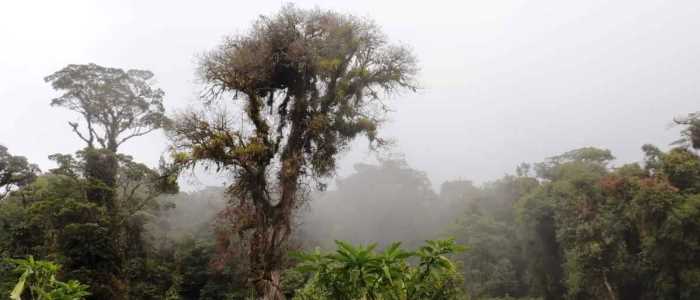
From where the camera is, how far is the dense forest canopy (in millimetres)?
5008

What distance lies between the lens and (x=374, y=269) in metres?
2.06

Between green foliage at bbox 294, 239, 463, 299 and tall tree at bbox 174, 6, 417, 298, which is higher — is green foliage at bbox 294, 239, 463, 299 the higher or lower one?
the lower one

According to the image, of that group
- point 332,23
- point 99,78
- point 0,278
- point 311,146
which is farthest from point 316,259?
point 99,78

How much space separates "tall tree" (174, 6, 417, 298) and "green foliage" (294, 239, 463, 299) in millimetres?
2997

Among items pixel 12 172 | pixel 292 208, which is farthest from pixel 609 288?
pixel 12 172

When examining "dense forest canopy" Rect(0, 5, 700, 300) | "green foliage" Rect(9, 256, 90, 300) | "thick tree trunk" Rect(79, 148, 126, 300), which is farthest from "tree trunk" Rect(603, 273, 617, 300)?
"green foliage" Rect(9, 256, 90, 300)

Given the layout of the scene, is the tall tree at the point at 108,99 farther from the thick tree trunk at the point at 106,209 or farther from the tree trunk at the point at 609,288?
the tree trunk at the point at 609,288

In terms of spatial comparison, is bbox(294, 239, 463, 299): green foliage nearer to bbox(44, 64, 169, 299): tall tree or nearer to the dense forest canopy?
the dense forest canopy

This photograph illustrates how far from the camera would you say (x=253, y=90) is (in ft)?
18.4

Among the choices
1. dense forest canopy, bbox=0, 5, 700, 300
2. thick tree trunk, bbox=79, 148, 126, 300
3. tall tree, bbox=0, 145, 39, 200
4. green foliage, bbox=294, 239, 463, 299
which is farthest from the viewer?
tall tree, bbox=0, 145, 39, 200

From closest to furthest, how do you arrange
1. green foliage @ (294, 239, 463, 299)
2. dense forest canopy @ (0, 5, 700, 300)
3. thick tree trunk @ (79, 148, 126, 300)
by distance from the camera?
green foliage @ (294, 239, 463, 299)
dense forest canopy @ (0, 5, 700, 300)
thick tree trunk @ (79, 148, 126, 300)

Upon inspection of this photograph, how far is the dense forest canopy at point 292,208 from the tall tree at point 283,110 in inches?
0.9

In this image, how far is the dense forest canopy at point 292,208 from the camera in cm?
501

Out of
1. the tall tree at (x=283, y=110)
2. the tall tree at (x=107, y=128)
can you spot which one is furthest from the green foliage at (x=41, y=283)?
the tall tree at (x=107, y=128)
